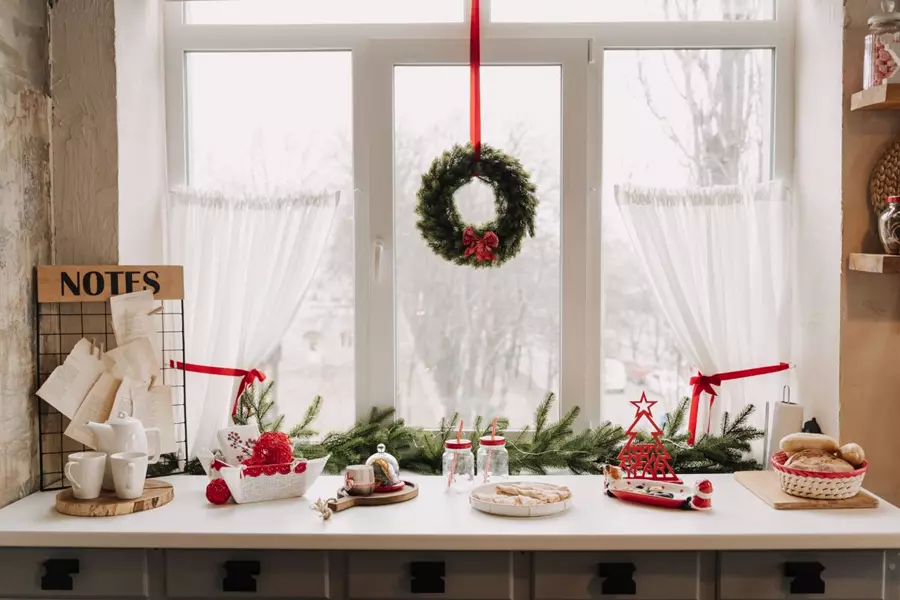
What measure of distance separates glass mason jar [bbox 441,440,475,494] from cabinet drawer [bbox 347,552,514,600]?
0.29 meters

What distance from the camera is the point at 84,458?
6.45ft

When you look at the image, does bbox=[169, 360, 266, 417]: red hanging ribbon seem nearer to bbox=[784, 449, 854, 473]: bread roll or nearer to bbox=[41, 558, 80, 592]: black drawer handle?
bbox=[41, 558, 80, 592]: black drawer handle

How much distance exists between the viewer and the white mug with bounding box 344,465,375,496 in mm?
2025

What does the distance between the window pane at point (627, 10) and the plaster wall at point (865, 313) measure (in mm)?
387

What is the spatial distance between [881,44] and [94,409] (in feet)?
7.21

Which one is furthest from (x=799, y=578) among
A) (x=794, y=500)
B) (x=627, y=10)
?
(x=627, y=10)

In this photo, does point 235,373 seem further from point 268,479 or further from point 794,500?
point 794,500

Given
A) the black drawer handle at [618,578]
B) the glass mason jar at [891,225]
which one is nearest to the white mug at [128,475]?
the black drawer handle at [618,578]

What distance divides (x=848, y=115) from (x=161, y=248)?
197 centimetres

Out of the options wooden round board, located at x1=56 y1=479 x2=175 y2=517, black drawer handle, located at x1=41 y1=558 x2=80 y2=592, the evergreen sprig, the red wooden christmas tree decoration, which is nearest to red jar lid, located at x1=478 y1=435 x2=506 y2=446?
the evergreen sprig

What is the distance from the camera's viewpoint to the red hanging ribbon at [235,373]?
8.00 feet

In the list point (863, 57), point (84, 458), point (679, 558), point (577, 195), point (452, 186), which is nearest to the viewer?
point (679, 558)

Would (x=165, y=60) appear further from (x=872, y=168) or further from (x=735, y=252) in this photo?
(x=872, y=168)

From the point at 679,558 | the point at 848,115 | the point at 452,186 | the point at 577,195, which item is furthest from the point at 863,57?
the point at 679,558
